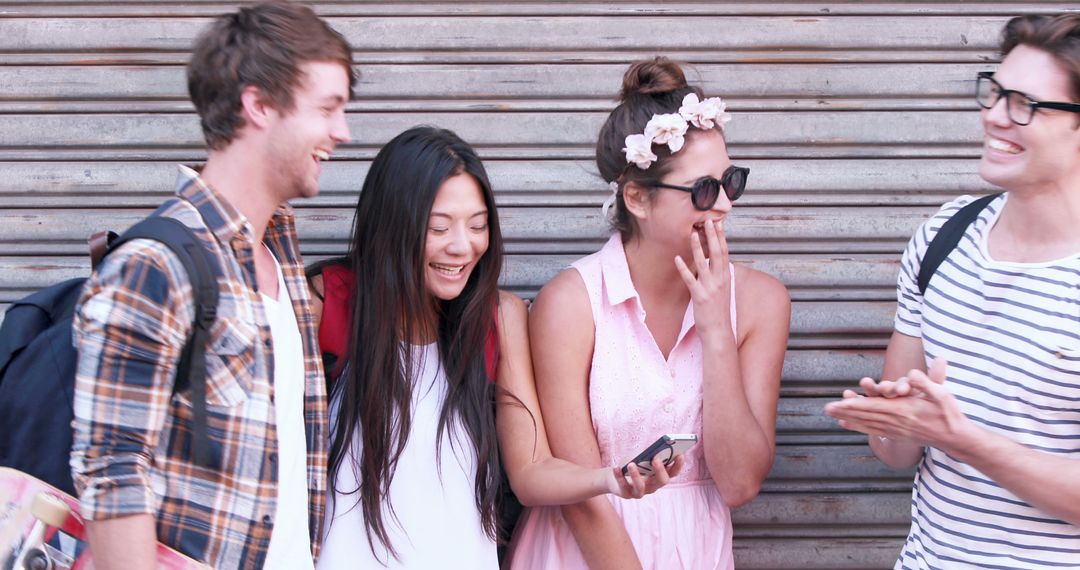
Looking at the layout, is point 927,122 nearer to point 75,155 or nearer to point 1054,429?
point 1054,429

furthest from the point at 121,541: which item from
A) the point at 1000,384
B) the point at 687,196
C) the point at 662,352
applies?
the point at 1000,384

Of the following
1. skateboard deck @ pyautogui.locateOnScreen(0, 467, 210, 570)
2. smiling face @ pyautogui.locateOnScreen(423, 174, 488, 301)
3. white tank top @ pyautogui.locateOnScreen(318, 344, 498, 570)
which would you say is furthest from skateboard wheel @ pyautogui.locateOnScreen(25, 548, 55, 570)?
smiling face @ pyautogui.locateOnScreen(423, 174, 488, 301)

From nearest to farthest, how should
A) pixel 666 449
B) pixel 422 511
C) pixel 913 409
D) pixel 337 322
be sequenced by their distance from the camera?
pixel 913 409 < pixel 666 449 < pixel 422 511 < pixel 337 322

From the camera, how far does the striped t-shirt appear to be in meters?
2.52

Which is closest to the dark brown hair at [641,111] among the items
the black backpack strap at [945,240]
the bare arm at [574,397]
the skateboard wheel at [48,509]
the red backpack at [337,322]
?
the bare arm at [574,397]

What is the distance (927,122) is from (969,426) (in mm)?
1734

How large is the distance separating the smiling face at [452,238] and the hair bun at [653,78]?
63cm

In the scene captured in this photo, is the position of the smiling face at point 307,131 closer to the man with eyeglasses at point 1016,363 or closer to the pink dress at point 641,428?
the pink dress at point 641,428

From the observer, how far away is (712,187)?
320 centimetres

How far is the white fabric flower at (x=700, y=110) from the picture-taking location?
321 centimetres

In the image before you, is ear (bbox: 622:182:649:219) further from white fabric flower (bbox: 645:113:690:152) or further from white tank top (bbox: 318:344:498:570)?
white tank top (bbox: 318:344:498:570)

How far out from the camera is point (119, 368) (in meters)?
2.22

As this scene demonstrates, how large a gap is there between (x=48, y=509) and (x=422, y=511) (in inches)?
39.1

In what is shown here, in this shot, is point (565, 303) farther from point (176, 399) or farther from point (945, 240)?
point (176, 399)
